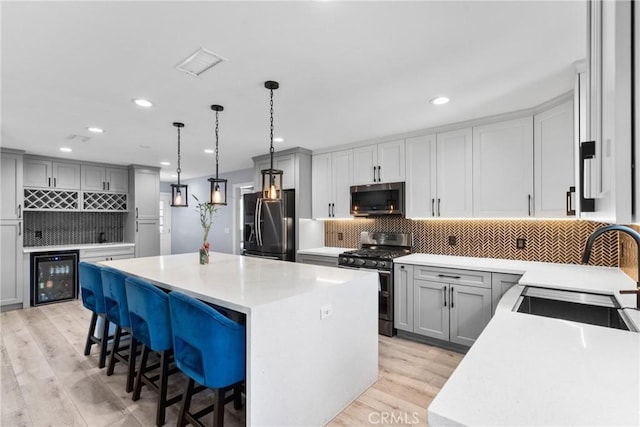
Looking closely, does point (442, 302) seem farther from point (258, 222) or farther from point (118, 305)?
point (118, 305)

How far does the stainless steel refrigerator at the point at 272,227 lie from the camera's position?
14.7 ft

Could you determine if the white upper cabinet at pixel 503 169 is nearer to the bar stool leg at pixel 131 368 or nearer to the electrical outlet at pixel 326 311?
the electrical outlet at pixel 326 311

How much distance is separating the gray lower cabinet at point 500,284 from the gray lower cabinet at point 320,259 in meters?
1.81

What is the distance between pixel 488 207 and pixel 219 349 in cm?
289

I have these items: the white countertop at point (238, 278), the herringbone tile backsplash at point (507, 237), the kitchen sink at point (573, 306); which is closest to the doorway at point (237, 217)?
the herringbone tile backsplash at point (507, 237)

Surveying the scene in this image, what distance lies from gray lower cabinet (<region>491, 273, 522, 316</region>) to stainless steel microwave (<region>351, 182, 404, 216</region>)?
1.29 metres

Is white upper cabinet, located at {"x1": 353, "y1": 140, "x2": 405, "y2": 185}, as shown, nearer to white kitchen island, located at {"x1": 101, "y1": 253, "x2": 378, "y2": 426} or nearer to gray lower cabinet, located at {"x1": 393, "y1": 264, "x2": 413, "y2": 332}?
gray lower cabinet, located at {"x1": 393, "y1": 264, "x2": 413, "y2": 332}

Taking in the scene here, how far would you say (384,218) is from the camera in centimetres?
424

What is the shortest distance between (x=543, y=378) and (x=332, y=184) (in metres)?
3.78

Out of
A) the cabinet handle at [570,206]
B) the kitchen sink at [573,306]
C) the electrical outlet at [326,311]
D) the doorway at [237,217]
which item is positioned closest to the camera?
the kitchen sink at [573,306]

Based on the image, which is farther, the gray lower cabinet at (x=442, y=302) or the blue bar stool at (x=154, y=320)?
the gray lower cabinet at (x=442, y=302)

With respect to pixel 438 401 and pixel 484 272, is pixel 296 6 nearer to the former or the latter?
pixel 438 401

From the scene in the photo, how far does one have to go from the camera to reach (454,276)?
3.11 metres

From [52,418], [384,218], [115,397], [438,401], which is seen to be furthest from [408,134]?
[52,418]
